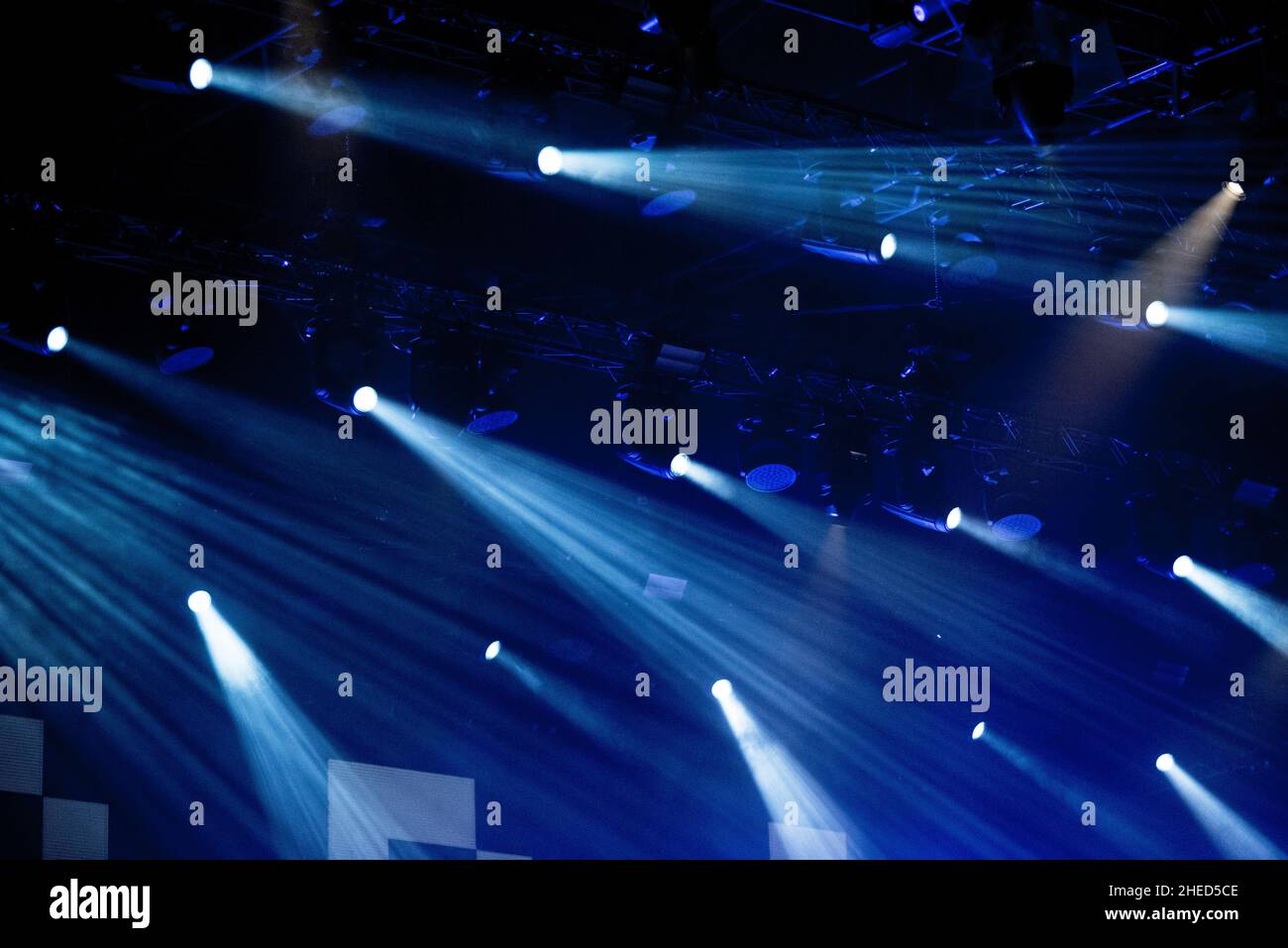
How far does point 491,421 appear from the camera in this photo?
5.59 m

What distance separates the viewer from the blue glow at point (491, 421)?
554 centimetres

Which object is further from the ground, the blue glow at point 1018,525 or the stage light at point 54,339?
the stage light at point 54,339

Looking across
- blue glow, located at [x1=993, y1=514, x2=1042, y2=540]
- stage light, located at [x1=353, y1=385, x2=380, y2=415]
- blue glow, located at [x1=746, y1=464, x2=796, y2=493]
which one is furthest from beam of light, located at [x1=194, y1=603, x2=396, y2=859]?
blue glow, located at [x1=993, y1=514, x2=1042, y2=540]

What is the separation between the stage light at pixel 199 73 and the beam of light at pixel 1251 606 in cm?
624

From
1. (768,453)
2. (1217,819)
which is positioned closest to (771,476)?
→ (768,453)

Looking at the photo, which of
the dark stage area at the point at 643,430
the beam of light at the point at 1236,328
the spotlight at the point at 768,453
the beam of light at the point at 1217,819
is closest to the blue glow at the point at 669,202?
the dark stage area at the point at 643,430

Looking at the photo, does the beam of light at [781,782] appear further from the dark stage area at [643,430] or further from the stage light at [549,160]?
the stage light at [549,160]

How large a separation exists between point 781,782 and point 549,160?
4.75 metres

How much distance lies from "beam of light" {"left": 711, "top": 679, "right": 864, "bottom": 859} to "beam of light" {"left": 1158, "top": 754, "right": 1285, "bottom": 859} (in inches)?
89.4

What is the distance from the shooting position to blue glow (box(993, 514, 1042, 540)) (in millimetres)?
6820
